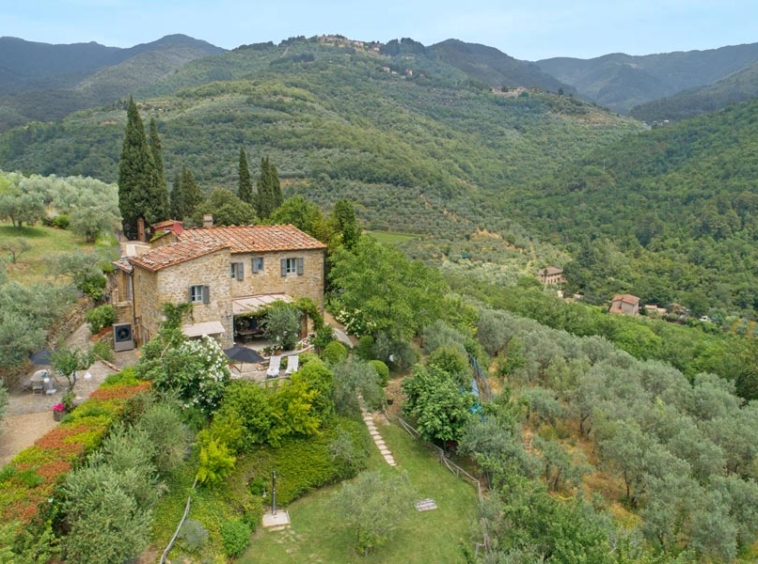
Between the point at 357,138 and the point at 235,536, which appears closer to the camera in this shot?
the point at 235,536

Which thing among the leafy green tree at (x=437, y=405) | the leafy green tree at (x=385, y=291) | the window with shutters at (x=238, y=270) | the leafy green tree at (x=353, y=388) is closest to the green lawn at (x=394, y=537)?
the leafy green tree at (x=437, y=405)

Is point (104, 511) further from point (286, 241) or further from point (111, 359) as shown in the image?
point (286, 241)

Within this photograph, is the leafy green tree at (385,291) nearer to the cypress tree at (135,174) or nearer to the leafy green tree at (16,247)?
the leafy green tree at (16,247)

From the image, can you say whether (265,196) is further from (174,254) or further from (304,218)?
(174,254)

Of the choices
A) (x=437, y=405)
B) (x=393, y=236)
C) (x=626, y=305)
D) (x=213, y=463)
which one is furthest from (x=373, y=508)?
(x=626, y=305)

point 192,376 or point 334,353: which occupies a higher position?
point 192,376

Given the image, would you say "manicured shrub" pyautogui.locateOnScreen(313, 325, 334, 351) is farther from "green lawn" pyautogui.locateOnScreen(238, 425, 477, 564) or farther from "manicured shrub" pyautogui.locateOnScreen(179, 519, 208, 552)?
"manicured shrub" pyautogui.locateOnScreen(179, 519, 208, 552)

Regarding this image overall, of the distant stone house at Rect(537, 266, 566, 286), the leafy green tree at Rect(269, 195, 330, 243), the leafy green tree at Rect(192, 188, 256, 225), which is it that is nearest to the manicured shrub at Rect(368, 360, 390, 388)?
the leafy green tree at Rect(269, 195, 330, 243)
